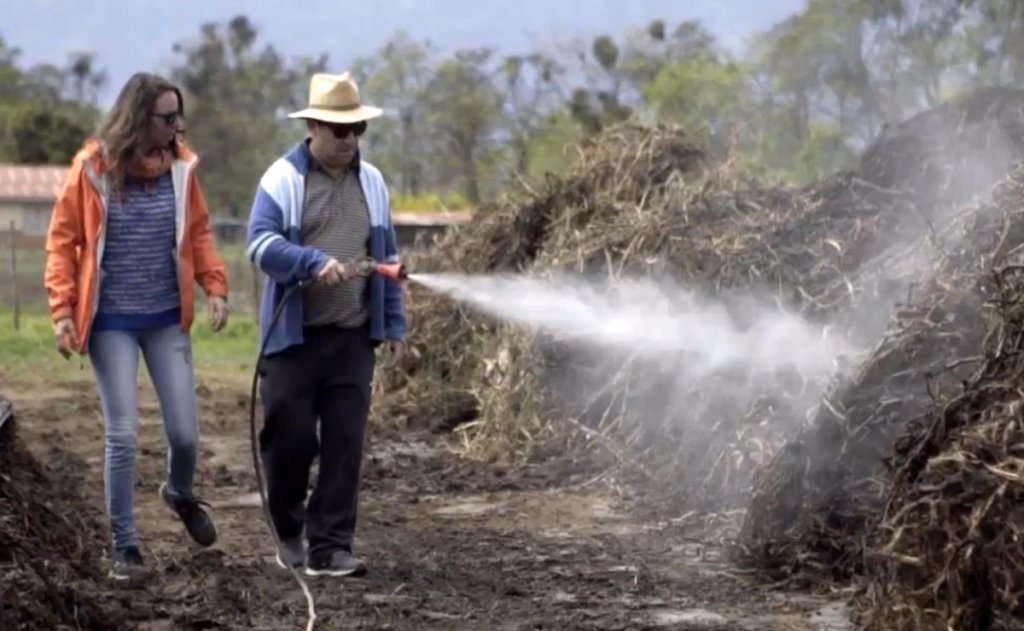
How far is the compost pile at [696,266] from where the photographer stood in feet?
32.6

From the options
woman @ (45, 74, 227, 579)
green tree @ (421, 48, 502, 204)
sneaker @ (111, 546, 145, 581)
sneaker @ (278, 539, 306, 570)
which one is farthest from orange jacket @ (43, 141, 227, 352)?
green tree @ (421, 48, 502, 204)

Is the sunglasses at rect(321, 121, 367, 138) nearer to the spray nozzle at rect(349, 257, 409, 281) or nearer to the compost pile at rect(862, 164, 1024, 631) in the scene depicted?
the spray nozzle at rect(349, 257, 409, 281)

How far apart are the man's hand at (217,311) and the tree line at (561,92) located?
608 cm

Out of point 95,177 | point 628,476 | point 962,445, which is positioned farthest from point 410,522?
point 962,445

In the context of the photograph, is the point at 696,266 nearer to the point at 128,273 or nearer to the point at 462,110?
the point at 128,273

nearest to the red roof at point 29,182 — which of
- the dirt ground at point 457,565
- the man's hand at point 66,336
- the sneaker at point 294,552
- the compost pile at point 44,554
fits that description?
the dirt ground at point 457,565

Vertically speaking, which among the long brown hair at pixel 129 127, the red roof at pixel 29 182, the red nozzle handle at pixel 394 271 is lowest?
the red roof at pixel 29 182

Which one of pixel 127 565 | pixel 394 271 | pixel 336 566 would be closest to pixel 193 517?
pixel 127 565

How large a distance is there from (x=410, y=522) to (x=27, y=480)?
2245mm

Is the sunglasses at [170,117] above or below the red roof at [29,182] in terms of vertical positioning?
above

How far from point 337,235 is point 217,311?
0.63m

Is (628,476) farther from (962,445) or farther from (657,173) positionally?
(962,445)

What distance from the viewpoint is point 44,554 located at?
7.47 m

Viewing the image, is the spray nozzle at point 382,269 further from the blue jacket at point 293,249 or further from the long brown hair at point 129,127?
the long brown hair at point 129,127
